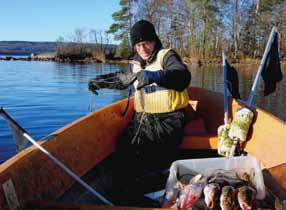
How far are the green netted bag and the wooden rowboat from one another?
0.27 feet

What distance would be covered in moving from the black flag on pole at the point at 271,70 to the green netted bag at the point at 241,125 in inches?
30.3

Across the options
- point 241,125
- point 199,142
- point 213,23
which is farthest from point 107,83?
point 213,23

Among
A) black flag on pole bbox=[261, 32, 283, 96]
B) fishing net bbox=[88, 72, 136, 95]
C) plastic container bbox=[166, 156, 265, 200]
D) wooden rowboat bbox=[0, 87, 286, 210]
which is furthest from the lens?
black flag on pole bbox=[261, 32, 283, 96]

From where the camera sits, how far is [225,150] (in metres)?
4.13

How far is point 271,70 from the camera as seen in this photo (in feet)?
15.9

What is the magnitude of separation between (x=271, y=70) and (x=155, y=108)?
1543 millimetres

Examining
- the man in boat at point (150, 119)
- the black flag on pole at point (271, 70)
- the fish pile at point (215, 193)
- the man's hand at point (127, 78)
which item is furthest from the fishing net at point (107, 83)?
the black flag on pole at point (271, 70)

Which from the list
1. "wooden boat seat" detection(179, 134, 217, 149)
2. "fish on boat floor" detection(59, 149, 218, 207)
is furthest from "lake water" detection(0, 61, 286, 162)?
"fish on boat floor" detection(59, 149, 218, 207)

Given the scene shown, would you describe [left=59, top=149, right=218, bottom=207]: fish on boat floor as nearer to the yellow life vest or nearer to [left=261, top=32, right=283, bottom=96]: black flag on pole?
the yellow life vest

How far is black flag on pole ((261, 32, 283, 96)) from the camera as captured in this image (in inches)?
190

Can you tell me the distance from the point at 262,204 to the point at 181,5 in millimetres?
40865

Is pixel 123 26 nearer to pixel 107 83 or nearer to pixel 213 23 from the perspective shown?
pixel 213 23

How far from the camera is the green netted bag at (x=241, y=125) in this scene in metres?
4.10

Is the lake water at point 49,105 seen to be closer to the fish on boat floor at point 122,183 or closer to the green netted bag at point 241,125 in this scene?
the fish on boat floor at point 122,183
